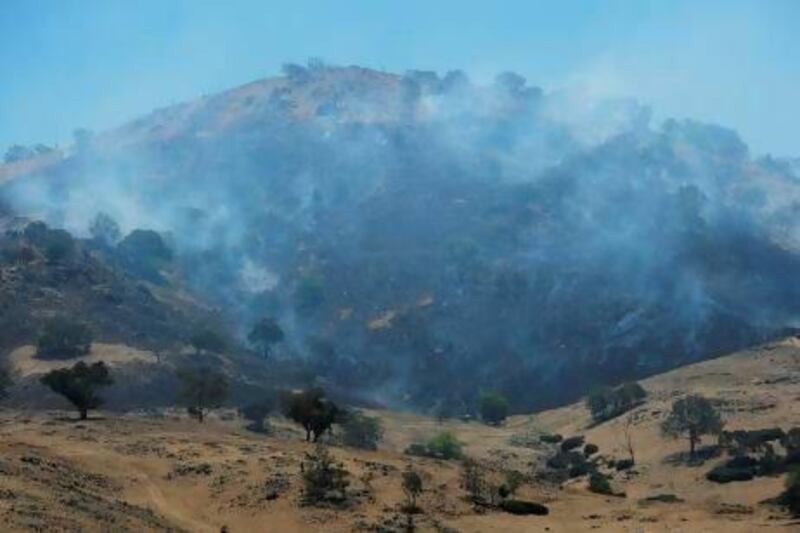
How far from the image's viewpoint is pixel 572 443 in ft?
330

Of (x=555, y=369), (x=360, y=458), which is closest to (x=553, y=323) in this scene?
(x=555, y=369)

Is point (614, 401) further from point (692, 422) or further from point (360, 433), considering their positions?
point (360, 433)

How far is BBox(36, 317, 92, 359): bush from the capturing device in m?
113

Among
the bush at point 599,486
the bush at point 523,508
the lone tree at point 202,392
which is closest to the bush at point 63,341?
the lone tree at point 202,392

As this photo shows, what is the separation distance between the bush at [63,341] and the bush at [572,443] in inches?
Answer: 2620

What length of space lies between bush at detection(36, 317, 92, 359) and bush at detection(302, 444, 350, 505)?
72141 mm

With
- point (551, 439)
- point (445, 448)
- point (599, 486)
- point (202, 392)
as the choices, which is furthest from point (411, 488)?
point (551, 439)

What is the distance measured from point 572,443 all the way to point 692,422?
800 inches

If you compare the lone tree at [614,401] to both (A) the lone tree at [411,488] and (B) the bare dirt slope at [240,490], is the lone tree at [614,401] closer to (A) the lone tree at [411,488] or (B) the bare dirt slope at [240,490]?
(B) the bare dirt slope at [240,490]

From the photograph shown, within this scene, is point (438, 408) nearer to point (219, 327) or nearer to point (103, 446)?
point (219, 327)

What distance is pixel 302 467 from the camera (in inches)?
2094

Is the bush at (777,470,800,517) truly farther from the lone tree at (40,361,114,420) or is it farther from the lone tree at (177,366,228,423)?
the lone tree at (40,361,114,420)

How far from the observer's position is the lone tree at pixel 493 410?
12400 cm

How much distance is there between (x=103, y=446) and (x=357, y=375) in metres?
95.4
